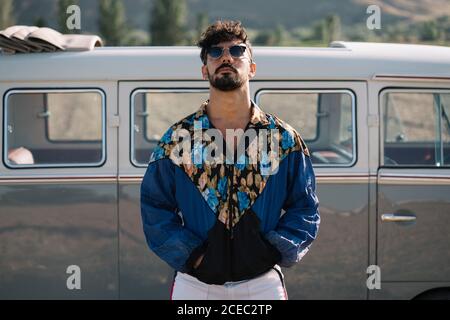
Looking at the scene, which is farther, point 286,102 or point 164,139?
point 286,102

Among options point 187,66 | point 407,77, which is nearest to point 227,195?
point 187,66

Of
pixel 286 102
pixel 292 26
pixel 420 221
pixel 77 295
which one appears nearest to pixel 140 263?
pixel 77 295

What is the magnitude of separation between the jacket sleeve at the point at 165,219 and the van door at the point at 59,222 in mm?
1930

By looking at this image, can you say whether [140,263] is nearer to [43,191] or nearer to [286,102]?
[43,191]

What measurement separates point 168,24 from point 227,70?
2265 centimetres

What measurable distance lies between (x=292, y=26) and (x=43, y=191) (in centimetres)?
3738

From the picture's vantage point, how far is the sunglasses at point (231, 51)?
3.15 metres

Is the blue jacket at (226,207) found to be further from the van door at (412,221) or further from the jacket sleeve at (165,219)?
the van door at (412,221)

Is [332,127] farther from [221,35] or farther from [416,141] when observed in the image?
[221,35]

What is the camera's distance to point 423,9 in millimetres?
40906

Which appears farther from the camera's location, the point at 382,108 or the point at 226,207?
the point at 382,108

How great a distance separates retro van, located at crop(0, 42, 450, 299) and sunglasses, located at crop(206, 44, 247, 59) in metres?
1.89

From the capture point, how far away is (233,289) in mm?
3152

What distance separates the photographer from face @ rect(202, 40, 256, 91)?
3.11 meters
